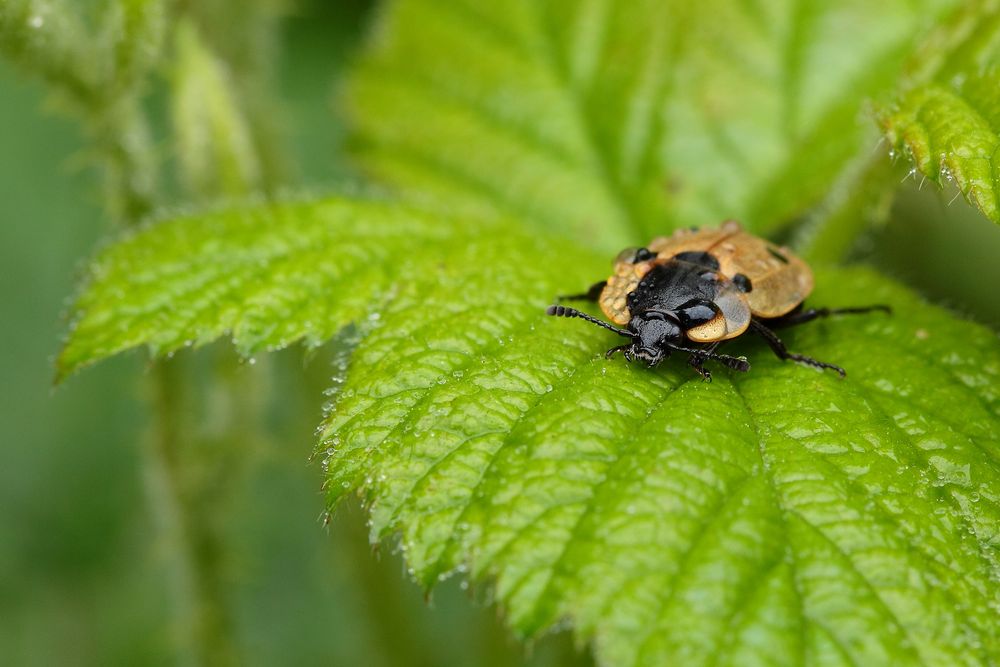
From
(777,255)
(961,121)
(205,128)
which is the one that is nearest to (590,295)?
(777,255)

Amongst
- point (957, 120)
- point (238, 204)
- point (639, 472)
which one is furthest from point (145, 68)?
point (957, 120)

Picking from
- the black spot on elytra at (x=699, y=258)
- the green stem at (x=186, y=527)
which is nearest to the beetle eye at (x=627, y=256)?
the black spot on elytra at (x=699, y=258)

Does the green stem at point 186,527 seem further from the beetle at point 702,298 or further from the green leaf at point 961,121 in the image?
the green leaf at point 961,121

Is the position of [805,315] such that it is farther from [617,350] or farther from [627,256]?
[617,350]

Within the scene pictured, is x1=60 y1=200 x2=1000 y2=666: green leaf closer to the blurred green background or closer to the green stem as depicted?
the green stem

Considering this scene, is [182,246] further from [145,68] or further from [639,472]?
[639,472]
